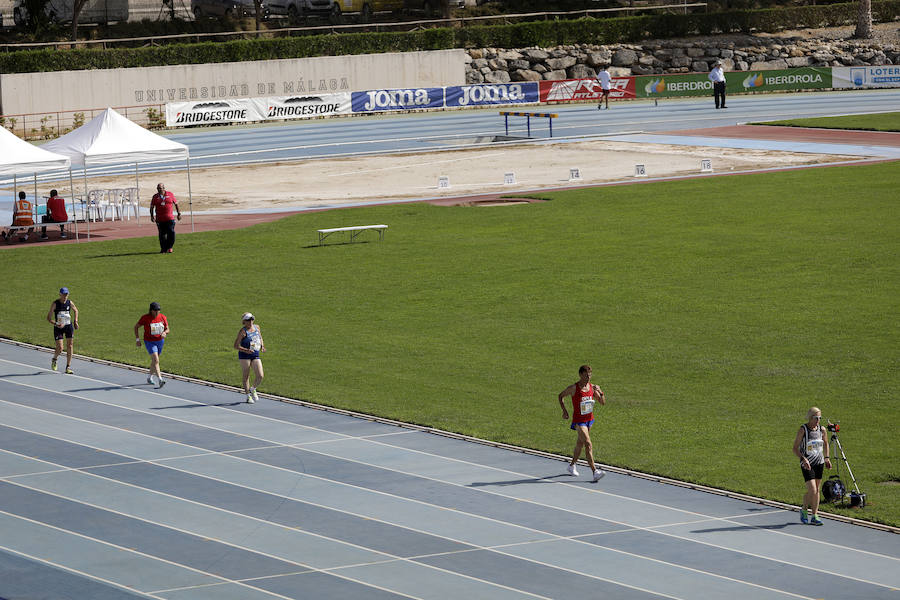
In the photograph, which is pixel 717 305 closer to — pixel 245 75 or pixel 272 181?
pixel 272 181

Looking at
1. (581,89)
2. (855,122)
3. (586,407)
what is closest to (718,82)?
(855,122)

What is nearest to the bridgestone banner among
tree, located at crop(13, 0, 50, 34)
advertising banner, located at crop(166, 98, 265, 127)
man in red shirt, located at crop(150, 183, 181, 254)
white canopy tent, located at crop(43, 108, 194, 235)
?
advertising banner, located at crop(166, 98, 265, 127)

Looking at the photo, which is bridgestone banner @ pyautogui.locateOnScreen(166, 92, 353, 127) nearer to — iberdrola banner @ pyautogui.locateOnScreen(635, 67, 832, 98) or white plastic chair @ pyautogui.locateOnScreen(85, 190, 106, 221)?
iberdrola banner @ pyautogui.locateOnScreen(635, 67, 832, 98)

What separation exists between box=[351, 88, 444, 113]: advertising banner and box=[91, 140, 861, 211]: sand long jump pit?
1518cm

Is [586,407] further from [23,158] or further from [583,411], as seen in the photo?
[23,158]

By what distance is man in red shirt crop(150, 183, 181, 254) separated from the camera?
1173 inches

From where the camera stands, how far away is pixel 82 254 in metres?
31.0

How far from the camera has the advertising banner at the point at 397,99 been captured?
6431 cm

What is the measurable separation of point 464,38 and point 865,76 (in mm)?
22682

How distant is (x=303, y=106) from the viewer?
6331 centimetres

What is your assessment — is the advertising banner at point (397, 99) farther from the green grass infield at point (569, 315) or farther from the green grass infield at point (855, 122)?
the green grass infield at point (569, 315)

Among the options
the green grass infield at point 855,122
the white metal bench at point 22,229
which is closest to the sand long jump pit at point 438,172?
the white metal bench at point 22,229

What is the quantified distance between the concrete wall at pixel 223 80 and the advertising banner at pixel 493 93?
4571 millimetres

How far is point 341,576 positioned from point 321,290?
14.6 m
